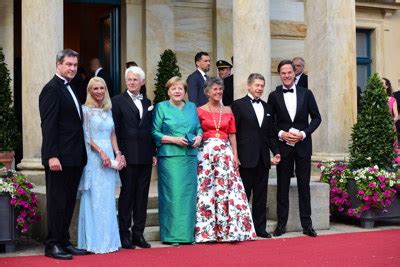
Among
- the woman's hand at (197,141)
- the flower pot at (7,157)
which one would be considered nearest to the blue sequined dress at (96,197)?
the woman's hand at (197,141)

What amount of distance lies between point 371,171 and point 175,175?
10.1 ft

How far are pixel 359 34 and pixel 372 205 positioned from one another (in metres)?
8.28

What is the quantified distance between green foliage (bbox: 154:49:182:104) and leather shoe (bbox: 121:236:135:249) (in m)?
5.81

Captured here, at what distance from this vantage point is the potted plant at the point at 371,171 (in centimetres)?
1086

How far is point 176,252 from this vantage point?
A: 877cm

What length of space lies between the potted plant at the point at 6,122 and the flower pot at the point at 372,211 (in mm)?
5204

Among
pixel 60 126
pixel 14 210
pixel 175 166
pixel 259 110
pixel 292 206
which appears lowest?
pixel 292 206

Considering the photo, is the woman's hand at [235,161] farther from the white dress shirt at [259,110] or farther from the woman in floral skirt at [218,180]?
the white dress shirt at [259,110]

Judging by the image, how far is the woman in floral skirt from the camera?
378 inches

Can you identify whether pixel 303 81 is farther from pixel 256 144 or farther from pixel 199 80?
pixel 256 144

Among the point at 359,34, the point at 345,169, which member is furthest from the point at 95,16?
the point at 345,169

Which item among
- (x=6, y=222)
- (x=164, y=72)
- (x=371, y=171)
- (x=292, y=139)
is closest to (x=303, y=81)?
(x=371, y=171)

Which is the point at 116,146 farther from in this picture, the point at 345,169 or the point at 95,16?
the point at 95,16

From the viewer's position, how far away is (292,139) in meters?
9.96
